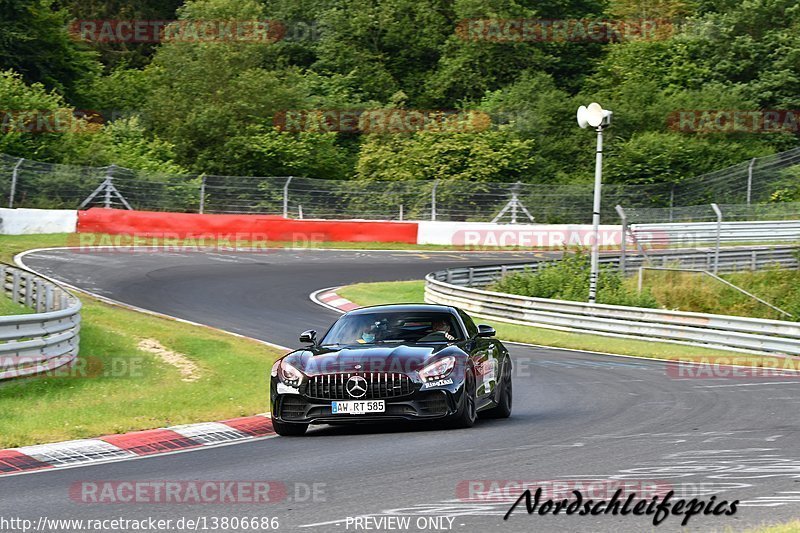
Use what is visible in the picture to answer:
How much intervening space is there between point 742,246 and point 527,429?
25.9 meters

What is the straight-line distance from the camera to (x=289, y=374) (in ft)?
39.2

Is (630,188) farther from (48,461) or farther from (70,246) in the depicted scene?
(48,461)

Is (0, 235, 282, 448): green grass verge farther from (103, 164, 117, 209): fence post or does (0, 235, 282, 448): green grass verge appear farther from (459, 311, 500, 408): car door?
(103, 164, 117, 209): fence post

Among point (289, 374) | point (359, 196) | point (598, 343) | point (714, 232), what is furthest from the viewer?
point (359, 196)

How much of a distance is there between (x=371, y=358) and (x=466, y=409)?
109cm

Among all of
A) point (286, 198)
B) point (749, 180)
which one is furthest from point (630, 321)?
point (749, 180)

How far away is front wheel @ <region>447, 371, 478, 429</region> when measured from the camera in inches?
465

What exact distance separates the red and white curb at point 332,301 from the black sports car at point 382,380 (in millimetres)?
15026

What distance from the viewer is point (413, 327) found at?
1293 cm

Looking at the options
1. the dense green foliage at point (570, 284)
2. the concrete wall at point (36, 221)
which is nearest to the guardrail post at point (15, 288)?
the dense green foliage at point (570, 284)

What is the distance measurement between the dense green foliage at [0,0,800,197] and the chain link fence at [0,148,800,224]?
5565 millimetres

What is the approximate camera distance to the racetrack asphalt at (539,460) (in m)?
7.69

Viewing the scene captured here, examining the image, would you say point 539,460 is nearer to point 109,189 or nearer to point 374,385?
point 374,385

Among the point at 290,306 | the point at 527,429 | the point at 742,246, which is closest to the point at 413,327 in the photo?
the point at 527,429
